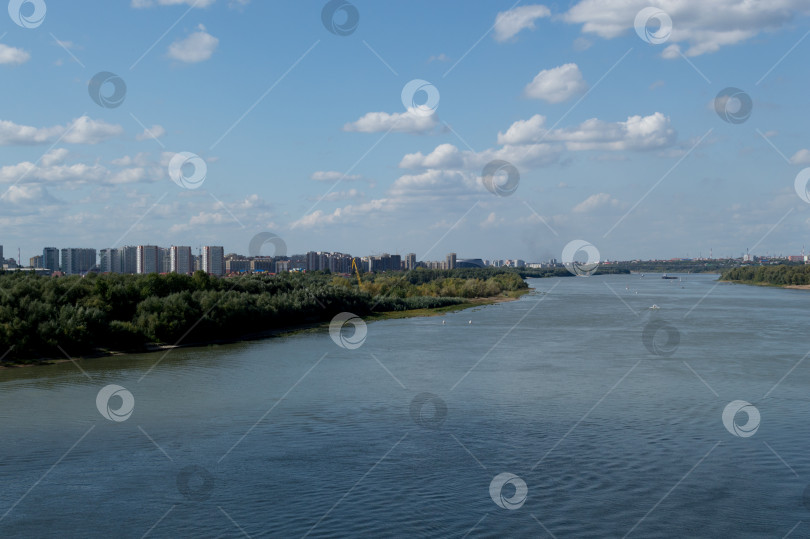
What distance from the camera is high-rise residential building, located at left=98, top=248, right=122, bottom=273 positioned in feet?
231

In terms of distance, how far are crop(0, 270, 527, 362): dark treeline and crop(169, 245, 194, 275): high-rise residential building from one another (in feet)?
99.1

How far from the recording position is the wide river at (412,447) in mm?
9805

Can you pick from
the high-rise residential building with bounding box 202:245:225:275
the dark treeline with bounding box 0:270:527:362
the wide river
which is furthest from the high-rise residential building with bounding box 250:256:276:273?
the wide river

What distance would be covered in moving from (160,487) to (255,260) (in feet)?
317

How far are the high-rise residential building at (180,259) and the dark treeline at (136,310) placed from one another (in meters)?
30.2

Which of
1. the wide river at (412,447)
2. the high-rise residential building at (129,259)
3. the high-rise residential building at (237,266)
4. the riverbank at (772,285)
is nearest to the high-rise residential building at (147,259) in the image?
the high-rise residential building at (129,259)

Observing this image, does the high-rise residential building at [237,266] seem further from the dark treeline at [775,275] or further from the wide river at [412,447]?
the dark treeline at [775,275]

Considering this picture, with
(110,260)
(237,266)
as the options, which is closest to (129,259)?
(110,260)

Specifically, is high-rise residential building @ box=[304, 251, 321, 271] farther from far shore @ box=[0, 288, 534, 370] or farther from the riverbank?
the riverbank

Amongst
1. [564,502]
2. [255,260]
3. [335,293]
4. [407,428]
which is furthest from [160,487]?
[255,260]

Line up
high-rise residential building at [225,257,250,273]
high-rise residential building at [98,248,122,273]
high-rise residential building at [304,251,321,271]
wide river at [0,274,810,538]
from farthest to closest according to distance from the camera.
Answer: high-rise residential building at [304,251,321,271] → high-rise residential building at [225,257,250,273] → high-rise residential building at [98,248,122,273] → wide river at [0,274,810,538]

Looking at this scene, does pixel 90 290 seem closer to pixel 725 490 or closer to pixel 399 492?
pixel 399 492

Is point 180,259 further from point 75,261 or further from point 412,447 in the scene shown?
point 412,447

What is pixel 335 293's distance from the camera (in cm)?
4722
